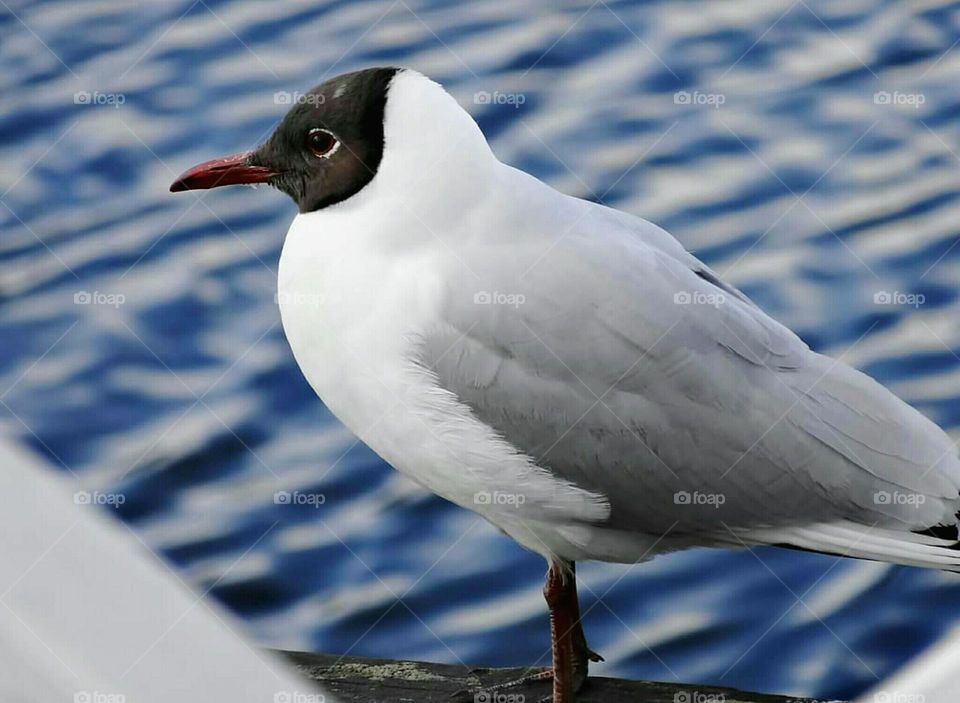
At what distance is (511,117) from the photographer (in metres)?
5.79

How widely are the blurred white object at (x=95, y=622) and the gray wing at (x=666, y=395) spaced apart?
1582 mm

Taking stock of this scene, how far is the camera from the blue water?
4.36 metres

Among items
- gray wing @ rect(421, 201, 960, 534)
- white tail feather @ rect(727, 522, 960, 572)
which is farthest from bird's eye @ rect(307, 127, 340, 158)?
white tail feather @ rect(727, 522, 960, 572)

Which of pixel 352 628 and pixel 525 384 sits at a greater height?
pixel 525 384

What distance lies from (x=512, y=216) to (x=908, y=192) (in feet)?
11.5

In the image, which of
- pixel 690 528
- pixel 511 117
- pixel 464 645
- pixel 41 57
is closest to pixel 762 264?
pixel 511 117

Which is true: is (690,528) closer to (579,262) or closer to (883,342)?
(579,262)

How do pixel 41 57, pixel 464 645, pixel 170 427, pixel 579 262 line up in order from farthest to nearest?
pixel 41 57, pixel 170 427, pixel 464 645, pixel 579 262

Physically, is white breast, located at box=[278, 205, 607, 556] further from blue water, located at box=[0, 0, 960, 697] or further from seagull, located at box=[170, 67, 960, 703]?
blue water, located at box=[0, 0, 960, 697]

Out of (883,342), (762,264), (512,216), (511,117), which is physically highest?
(511,117)

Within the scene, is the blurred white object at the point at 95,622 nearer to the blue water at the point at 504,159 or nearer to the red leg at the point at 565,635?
the red leg at the point at 565,635

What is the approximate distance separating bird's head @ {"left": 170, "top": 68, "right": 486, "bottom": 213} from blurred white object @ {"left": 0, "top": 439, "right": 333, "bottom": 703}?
1694 millimetres

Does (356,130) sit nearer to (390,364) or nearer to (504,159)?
(390,364)

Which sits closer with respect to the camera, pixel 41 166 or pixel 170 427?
pixel 170 427
